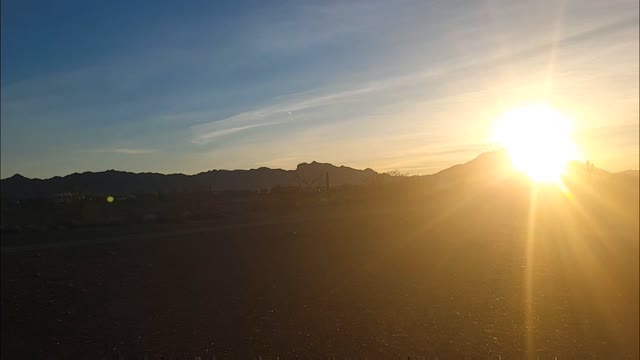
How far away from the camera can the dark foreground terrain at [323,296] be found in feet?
38.0

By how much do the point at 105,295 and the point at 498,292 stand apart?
953cm

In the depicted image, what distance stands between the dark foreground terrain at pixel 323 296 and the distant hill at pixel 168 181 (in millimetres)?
66948

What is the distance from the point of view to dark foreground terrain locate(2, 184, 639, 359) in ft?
38.0

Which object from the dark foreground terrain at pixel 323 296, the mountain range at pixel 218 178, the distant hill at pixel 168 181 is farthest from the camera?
the distant hill at pixel 168 181

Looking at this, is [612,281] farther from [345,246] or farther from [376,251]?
[345,246]

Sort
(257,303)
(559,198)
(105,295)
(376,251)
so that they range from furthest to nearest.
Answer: (559,198)
(376,251)
(105,295)
(257,303)

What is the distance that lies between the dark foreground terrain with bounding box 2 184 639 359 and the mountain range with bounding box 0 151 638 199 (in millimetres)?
62623

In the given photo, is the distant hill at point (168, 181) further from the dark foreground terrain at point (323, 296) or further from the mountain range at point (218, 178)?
the dark foreground terrain at point (323, 296)

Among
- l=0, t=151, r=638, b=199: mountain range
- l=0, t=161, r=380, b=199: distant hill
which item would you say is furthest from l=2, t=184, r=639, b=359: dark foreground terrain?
l=0, t=161, r=380, b=199: distant hill

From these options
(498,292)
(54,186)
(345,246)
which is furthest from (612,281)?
(54,186)

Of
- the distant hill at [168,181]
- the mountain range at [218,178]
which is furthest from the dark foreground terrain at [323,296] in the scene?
the distant hill at [168,181]

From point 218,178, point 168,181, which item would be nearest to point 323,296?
point 168,181

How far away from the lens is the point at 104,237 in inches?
1061

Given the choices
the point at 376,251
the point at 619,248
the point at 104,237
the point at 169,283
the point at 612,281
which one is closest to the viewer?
the point at 169,283
